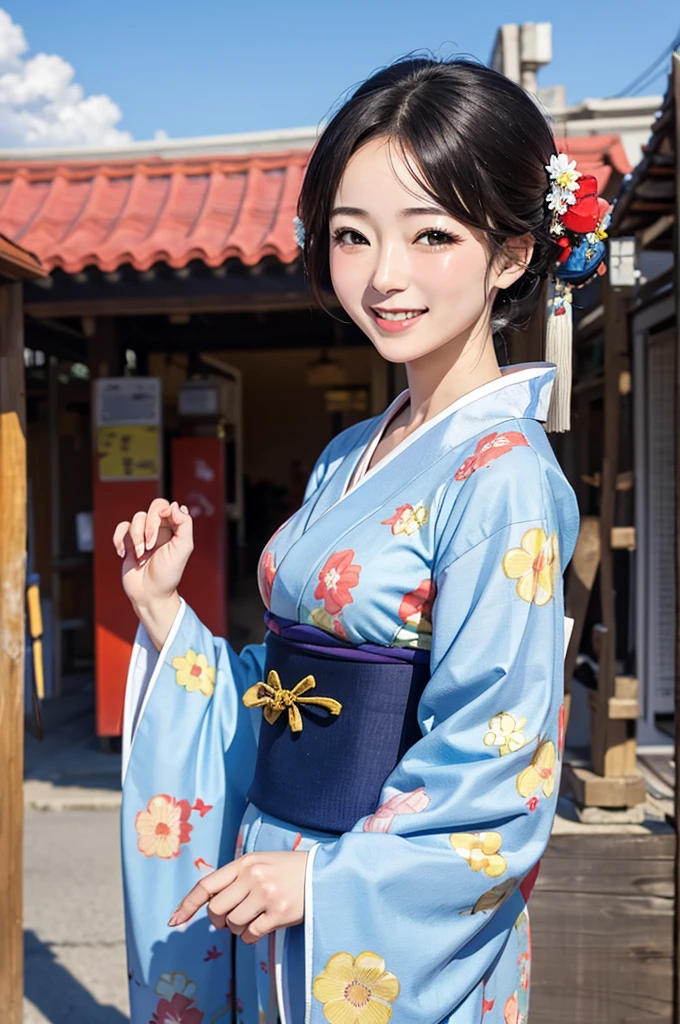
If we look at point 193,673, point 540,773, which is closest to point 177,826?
point 193,673

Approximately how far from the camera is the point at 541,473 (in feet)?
4.13

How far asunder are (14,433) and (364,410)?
23.0 feet

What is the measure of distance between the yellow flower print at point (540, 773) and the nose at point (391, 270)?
2.29ft

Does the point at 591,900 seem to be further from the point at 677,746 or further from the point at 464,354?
the point at 464,354

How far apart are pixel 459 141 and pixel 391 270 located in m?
0.21

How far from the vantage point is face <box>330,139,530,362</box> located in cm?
134

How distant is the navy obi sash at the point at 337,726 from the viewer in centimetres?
132

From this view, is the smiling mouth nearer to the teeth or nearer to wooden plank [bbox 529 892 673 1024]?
the teeth

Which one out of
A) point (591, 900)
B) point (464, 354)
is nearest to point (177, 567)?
point (464, 354)

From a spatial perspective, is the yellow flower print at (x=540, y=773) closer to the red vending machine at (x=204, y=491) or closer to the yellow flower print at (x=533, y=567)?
the yellow flower print at (x=533, y=567)

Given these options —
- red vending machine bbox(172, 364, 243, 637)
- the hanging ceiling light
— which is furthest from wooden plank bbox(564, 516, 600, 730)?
the hanging ceiling light

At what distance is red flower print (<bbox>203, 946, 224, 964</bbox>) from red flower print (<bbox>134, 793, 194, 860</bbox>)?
187 millimetres

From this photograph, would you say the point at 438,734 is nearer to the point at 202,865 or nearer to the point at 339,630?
the point at 339,630

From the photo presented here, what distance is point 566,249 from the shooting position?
150cm
